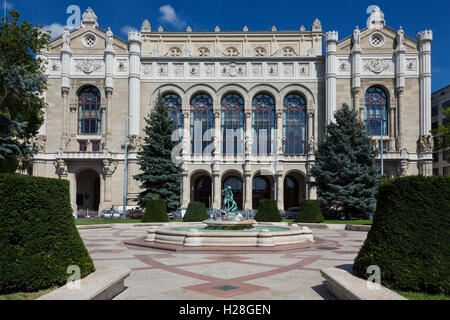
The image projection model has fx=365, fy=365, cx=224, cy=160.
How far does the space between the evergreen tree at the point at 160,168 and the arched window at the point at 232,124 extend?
10.9 metres

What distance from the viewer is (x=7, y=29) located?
23641 millimetres

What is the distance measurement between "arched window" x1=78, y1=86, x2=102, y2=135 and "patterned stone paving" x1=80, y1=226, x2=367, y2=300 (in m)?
32.9

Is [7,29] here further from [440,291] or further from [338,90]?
[338,90]

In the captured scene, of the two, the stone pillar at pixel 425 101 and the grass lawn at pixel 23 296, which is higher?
the stone pillar at pixel 425 101

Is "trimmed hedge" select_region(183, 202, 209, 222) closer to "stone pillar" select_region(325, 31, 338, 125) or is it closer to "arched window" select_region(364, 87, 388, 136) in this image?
"stone pillar" select_region(325, 31, 338, 125)

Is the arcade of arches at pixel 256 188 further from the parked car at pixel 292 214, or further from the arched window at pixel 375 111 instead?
the arched window at pixel 375 111

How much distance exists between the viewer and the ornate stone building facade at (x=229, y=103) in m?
42.4

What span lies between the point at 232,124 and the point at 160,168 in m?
14.7

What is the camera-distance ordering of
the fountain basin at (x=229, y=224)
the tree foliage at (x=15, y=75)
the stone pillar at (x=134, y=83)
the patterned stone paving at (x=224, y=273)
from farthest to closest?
the stone pillar at (x=134, y=83)
the tree foliage at (x=15, y=75)
the fountain basin at (x=229, y=224)
the patterned stone paving at (x=224, y=273)

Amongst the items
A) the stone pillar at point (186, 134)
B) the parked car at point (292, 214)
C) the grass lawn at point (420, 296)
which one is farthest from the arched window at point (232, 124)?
the grass lawn at point (420, 296)

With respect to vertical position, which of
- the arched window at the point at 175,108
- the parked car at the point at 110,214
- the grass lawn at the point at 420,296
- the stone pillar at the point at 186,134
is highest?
the arched window at the point at 175,108

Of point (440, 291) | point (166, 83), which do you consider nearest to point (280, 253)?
point (440, 291)

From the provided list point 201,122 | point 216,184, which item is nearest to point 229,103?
point 201,122
